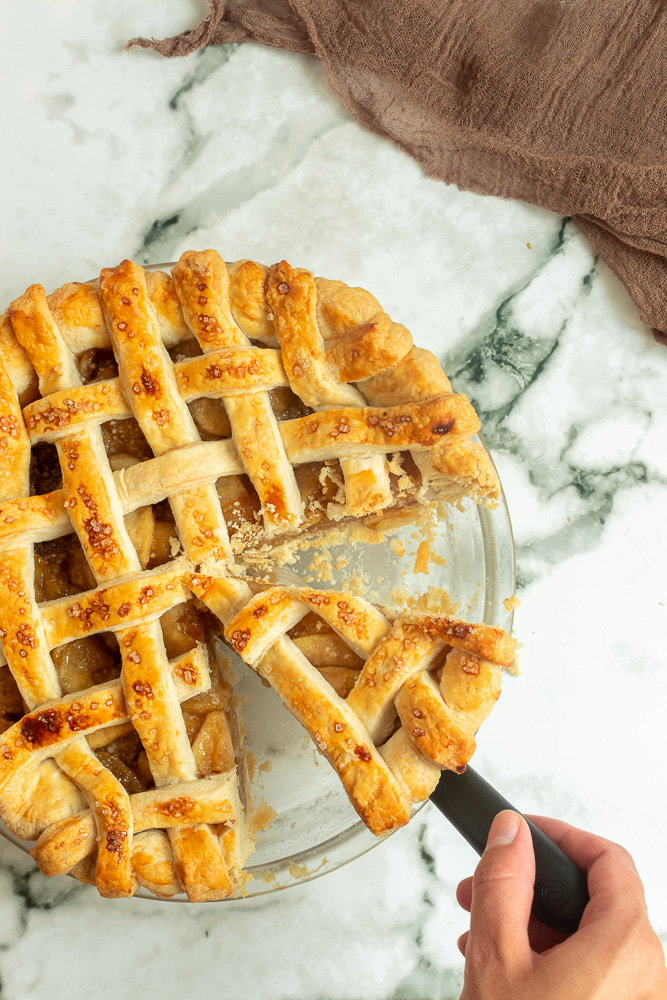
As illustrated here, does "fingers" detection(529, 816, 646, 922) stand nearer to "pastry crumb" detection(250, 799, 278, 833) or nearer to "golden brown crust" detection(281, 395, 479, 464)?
"pastry crumb" detection(250, 799, 278, 833)

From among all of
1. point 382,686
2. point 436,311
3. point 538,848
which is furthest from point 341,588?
point 436,311

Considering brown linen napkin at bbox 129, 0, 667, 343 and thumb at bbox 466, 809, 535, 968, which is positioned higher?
brown linen napkin at bbox 129, 0, 667, 343

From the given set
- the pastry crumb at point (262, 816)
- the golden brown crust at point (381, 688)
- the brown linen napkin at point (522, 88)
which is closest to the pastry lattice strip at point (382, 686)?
the golden brown crust at point (381, 688)

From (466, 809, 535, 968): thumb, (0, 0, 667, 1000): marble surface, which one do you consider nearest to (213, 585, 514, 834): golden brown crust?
(466, 809, 535, 968): thumb

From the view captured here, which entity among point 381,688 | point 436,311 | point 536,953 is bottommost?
point 536,953

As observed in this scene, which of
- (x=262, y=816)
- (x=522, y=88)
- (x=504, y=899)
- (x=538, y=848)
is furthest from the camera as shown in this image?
(x=522, y=88)

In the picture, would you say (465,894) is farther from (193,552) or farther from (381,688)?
(193,552)

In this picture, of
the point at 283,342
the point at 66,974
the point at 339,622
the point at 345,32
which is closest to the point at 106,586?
the point at 339,622

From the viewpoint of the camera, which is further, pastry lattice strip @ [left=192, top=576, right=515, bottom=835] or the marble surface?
the marble surface
